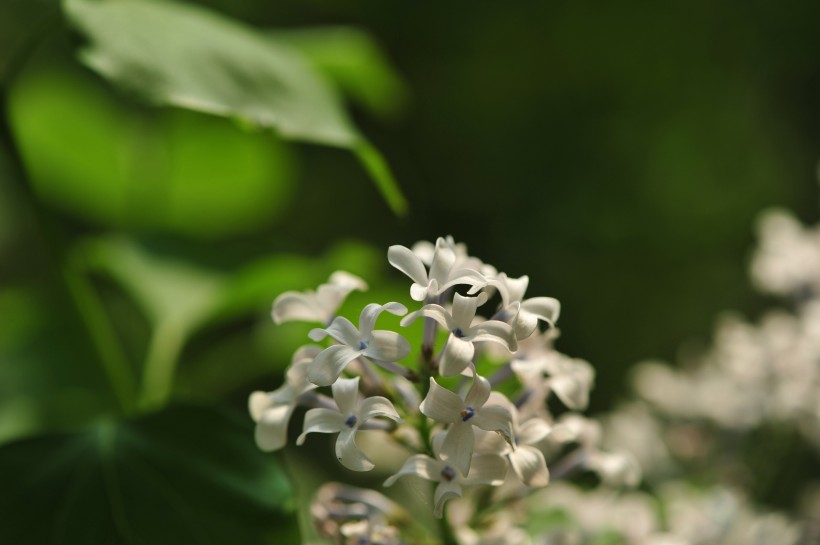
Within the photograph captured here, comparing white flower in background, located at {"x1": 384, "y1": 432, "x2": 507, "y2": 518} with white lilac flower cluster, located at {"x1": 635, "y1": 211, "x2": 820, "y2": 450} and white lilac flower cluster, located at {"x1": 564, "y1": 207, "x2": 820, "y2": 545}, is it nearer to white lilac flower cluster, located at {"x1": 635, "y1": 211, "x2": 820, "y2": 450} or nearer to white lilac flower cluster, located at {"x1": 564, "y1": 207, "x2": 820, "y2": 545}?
white lilac flower cluster, located at {"x1": 564, "y1": 207, "x2": 820, "y2": 545}

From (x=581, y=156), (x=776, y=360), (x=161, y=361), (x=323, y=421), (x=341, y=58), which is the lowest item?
(x=161, y=361)

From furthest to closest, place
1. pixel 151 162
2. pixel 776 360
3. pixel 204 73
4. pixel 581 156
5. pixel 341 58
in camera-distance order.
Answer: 1. pixel 581 156
2. pixel 151 162
3. pixel 341 58
4. pixel 776 360
5. pixel 204 73

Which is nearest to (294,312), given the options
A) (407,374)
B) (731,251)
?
(407,374)

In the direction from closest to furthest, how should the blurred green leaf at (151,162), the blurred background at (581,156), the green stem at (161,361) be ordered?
the green stem at (161,361), the blurred green leaf at (151,162), the blurred background at (581,156)

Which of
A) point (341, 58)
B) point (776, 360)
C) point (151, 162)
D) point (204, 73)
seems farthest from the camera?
point (151, 162)

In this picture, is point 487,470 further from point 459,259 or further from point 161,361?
point 161,361

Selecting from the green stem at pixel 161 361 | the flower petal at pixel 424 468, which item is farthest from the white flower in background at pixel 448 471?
the green stem at pixel 161 361

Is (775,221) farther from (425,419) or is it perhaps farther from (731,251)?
(731,251)

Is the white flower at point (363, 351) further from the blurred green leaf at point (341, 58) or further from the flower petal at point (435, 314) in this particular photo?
the blurred green leaf at point (341, 58)

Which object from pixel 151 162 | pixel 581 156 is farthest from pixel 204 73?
pixel 581 156
